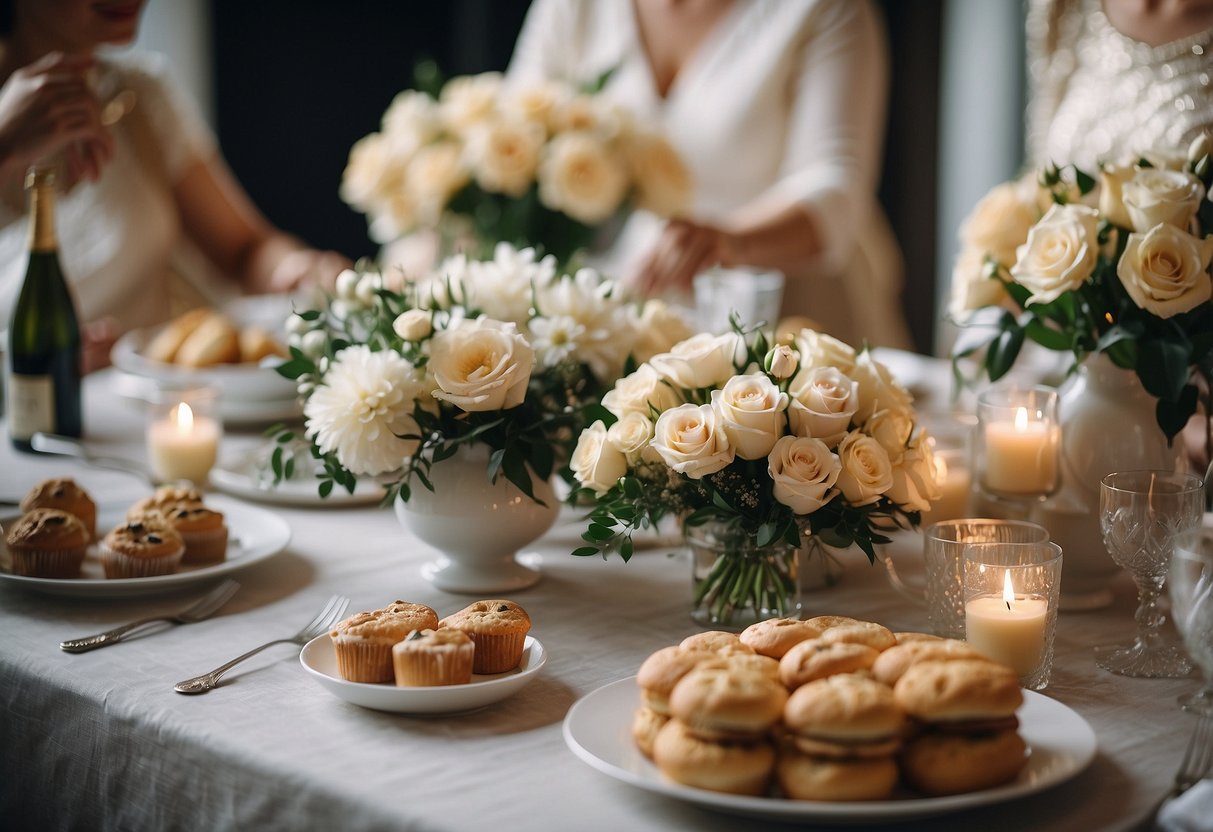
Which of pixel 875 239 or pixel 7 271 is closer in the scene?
pixel 7 271

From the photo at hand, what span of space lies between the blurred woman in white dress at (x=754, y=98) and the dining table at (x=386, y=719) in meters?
1.21

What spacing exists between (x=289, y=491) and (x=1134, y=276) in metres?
1.05

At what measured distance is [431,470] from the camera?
49.2 inches

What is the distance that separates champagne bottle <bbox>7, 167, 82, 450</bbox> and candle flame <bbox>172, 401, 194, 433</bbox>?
0.28 metres

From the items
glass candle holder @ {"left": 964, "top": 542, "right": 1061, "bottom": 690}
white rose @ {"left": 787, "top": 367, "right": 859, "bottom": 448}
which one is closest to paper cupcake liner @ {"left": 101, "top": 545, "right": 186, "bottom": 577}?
white rose @ {"left": 787, "top": 367, "right": 859, "bottom": 448}

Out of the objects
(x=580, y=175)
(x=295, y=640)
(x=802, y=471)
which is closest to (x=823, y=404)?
(x=802, y=471)

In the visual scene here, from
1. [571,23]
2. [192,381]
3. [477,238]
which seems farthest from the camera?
[571,23]

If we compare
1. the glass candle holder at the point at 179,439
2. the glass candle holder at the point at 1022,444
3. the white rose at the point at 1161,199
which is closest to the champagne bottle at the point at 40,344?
the glass candle holder at the point at 179,439

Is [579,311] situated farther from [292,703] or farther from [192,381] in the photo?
[192,381]

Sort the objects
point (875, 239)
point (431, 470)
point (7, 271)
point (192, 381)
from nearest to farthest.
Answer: point (431, 470)
point (192, 381)
point (7, 271)
point (875, 239)

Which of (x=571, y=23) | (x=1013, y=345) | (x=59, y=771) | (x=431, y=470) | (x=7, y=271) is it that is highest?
(x=571, y=23)

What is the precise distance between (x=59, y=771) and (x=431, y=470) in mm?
437

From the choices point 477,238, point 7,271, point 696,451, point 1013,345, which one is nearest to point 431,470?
point 696,451

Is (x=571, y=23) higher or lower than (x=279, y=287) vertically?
higher
